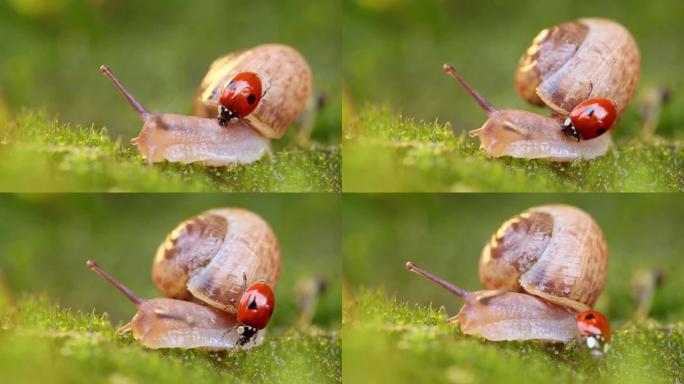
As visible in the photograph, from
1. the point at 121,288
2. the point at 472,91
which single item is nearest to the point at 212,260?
the point at 121,288

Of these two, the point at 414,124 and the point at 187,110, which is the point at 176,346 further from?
the point at 414,124

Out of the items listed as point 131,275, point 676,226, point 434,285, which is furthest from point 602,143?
point 131,275

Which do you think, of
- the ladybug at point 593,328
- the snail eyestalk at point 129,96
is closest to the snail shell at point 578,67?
the ladybug at point 593,328

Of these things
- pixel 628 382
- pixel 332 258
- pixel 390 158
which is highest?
pixel 390 158

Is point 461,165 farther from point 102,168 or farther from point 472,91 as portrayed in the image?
point 102,168

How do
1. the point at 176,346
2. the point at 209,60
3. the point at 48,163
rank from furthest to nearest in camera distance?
the point at 209,60, the point at 48,163, the point at 176,346

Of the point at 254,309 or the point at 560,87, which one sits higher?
the point at 560,87
